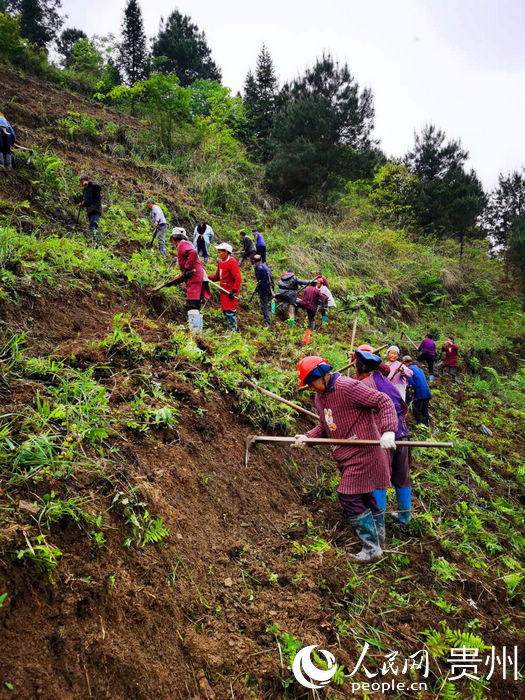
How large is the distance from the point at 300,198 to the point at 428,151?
9.18 meters

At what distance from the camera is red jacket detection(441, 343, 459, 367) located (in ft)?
41.3

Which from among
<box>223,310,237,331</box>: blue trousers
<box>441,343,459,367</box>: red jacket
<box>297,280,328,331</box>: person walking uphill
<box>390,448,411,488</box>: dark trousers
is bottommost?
<box>390,448,411,488</box>: dark trousers

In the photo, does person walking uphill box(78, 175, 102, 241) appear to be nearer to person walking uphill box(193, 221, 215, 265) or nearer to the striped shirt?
person walking uphill box(193, 221, 215, 265)

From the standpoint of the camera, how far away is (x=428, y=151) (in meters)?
21.6

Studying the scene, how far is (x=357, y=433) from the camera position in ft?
12.6

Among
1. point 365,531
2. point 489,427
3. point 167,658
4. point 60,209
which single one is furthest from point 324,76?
point 167,658

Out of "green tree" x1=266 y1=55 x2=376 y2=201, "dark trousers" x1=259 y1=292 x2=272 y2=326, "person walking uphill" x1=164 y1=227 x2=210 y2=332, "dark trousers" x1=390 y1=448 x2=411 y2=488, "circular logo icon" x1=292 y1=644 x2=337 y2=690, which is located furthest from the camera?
"green tree" x1=266 y1=55 x2=376 y2=201

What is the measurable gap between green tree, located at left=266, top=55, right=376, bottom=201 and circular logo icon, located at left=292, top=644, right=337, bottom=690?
56.0 ft

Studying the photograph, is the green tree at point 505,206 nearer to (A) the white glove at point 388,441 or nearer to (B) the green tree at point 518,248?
(B) the green tree at point 518,248

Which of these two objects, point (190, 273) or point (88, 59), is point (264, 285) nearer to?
point (190, 273)

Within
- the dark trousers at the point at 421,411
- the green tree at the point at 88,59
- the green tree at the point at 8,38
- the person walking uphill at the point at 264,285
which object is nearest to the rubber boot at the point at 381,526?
the dark trousers at the point at 421,411

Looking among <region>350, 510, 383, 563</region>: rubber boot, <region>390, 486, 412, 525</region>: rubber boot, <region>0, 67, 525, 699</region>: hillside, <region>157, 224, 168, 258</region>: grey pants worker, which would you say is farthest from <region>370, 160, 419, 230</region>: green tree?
<region>350, 510, 383, 563</region>: rubber boot

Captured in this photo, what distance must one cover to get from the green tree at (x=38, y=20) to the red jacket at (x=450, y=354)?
25.7 meters

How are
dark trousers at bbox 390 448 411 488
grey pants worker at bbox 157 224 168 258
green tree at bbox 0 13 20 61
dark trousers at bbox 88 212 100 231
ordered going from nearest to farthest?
1. dark trousers at bbox 390 448 411 488
2. dark trousers at bbox 88 212 100 231
3. grey pants worker at bbox 157 224 168 258
4. green tree at bbox 0 13 20 61
